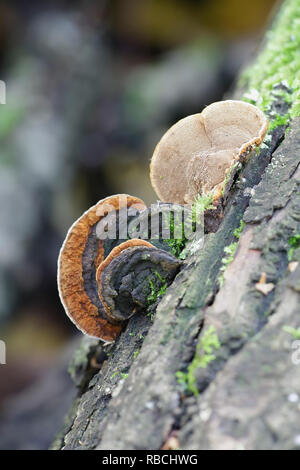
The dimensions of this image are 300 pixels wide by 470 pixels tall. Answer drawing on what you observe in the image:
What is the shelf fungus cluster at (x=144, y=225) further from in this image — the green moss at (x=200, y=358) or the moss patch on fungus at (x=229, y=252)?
the green moss at (x=200, y=358)

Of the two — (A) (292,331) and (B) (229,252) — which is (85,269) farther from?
(A) (292,331)

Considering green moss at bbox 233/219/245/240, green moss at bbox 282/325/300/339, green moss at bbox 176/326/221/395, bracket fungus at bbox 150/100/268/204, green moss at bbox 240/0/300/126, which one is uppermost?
green moss at bbox 240/0/300/126

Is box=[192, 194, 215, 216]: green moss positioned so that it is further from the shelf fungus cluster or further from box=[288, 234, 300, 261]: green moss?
box=[288, 234, 300, 261]: green moss

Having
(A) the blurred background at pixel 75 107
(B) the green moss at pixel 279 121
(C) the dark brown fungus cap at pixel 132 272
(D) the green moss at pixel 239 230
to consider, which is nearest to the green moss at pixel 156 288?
(C) the dark brown fungus cap at pixel 132 272

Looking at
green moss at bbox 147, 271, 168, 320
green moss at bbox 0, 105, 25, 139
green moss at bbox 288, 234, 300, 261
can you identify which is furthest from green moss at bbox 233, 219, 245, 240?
green moss at bbox 0, 105, 25, 139

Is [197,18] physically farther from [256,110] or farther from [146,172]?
[256,110]

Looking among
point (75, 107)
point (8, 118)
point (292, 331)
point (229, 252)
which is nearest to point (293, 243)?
point (229, 252)
